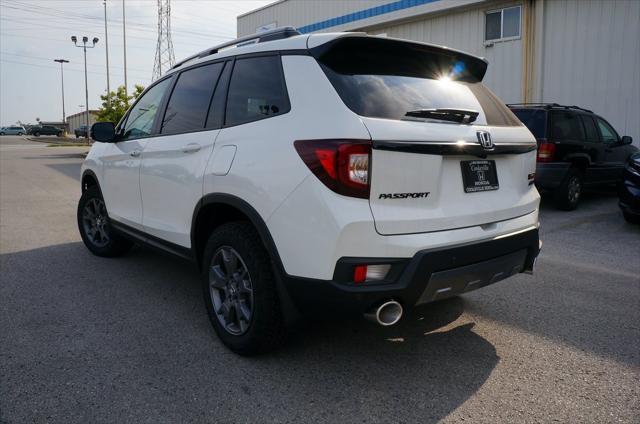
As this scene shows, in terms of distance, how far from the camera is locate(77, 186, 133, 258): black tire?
5363 millimetres

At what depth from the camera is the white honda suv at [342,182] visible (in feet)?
8.39

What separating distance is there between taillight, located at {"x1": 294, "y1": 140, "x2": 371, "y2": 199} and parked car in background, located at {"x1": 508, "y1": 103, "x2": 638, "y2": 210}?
6.57 m

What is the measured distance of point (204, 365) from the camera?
3.10m

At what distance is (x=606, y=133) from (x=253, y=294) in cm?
872

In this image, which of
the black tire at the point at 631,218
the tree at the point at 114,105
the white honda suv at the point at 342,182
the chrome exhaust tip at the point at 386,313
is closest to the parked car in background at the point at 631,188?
the black tire at the point at 631,218

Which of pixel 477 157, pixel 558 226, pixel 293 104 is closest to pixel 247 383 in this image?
pixel 293 104

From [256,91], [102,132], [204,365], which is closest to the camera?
[204,365]

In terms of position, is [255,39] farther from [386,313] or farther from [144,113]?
[386,313]

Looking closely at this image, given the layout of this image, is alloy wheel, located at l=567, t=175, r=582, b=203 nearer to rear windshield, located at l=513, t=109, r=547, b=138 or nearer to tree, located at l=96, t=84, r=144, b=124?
rear windshield, located at l=513, t=109, r=547, b=138

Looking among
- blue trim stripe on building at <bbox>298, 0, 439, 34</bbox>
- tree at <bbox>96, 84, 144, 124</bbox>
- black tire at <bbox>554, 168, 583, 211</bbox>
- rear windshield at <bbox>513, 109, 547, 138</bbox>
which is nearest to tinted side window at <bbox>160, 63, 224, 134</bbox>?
rear windshield at <bbox>513, 109, 547, 138</bbox>

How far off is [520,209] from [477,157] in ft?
1.75

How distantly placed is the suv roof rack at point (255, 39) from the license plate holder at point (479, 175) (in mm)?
1368

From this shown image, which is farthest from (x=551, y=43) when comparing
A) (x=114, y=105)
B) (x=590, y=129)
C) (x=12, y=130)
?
(x=12, y=130)

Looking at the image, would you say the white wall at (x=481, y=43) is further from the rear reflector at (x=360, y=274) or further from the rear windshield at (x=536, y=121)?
the rear reflector at (x=360, y=274)
